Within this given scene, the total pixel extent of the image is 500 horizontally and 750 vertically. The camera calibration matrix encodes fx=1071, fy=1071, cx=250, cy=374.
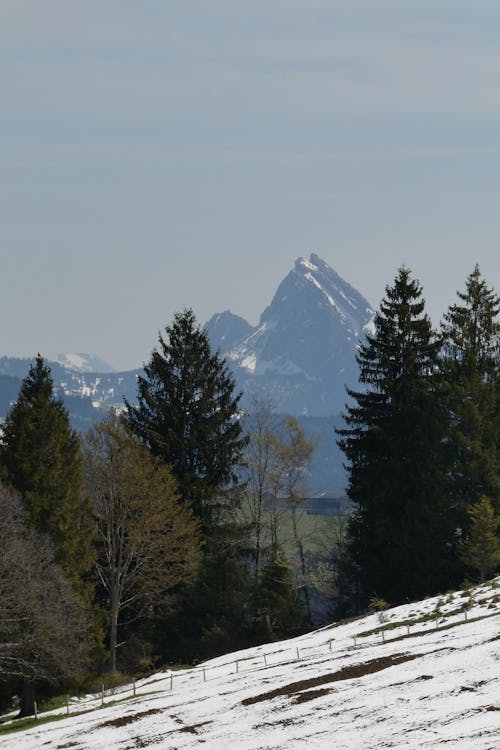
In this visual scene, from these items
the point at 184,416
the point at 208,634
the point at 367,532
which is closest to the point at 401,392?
the point at 367,532

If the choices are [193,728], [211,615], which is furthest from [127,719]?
[211,615]

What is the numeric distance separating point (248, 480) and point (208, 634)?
13684mm

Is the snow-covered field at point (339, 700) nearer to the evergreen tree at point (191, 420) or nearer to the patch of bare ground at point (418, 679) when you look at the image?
the patch of bare ground at point (418, 679)

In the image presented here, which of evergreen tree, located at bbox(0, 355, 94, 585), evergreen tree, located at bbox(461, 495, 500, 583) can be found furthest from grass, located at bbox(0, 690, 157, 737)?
evergreen tree, located at bbox(461, 495, 500, 583)

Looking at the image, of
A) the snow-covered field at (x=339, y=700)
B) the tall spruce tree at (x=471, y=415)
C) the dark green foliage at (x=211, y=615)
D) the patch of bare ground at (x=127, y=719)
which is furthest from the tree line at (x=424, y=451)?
the patch of bare ground at (x=127, y=719)

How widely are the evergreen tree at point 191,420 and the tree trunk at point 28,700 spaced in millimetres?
Answer: 22478

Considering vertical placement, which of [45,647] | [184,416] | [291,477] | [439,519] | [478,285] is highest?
[478,285]

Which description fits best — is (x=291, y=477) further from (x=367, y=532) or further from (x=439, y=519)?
(x=439, y=519)

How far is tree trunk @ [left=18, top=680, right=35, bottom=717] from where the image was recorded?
48.4m

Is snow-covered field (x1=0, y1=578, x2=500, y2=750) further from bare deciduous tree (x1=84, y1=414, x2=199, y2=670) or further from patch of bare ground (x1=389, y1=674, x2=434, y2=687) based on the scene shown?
bare deciduous tree (x1=84, y1=414, x2=199, y2=670)

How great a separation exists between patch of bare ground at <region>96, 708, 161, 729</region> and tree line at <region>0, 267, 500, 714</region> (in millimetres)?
10781

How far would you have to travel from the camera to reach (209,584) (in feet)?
207

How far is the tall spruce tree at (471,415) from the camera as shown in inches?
2463

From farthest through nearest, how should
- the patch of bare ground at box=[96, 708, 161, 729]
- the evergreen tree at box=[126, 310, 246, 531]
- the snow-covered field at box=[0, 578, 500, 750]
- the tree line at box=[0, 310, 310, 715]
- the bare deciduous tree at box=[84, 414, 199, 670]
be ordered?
the evergreen tree at box=[126, 310, 246, 531], the bare deciduous tree at box=[84, 414, 199, 670], the tree line at box=[0, 310, 310, 715], the patch of bare ground at box=[96, 708, 161, 729], the snow-covered field at box=[0, 578, 500, 750]
